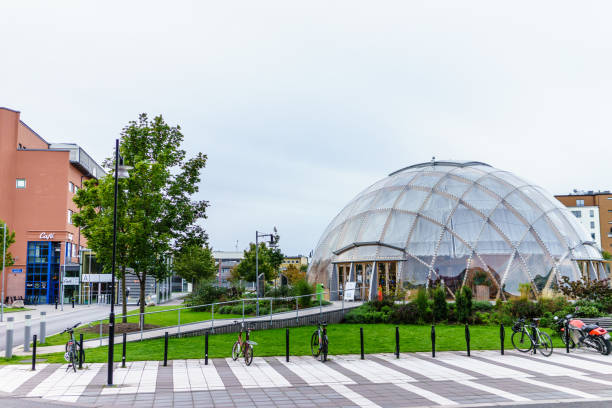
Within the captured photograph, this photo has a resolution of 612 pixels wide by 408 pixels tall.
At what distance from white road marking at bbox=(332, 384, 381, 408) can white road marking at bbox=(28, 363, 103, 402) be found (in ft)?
15.8

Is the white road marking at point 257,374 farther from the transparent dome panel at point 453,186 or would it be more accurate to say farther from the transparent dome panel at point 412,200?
the transparent dome panel at point 453,186

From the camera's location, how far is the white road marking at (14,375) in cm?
1016

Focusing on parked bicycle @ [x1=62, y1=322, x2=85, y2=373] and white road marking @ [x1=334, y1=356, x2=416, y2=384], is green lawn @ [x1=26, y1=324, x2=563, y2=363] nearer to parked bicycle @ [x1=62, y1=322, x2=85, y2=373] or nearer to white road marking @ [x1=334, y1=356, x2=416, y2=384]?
parked bicycle @ [x1=62, y1=322, x2=85, y2=373]

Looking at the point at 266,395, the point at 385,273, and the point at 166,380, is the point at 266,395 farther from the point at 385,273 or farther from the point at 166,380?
the point at 385,273

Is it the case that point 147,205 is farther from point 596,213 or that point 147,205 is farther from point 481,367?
point 596,213

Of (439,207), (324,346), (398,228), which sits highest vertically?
(439,207)

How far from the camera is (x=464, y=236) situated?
25.0 metres

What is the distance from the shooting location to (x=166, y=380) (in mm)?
10648

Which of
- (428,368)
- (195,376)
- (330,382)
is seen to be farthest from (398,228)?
(195,376)

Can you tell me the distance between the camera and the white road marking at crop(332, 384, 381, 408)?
8.60 m

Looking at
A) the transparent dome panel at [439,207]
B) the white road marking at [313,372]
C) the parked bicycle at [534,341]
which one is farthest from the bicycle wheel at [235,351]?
the transparent dome panel at [439,207]

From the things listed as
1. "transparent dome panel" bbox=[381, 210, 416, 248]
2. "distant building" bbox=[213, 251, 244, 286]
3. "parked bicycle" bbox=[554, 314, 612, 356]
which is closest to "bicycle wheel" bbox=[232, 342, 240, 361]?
"parked bicycle" bbox=[554, 314, 612, 356]

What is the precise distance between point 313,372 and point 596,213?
108m

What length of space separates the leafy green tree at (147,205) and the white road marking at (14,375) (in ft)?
25.9
